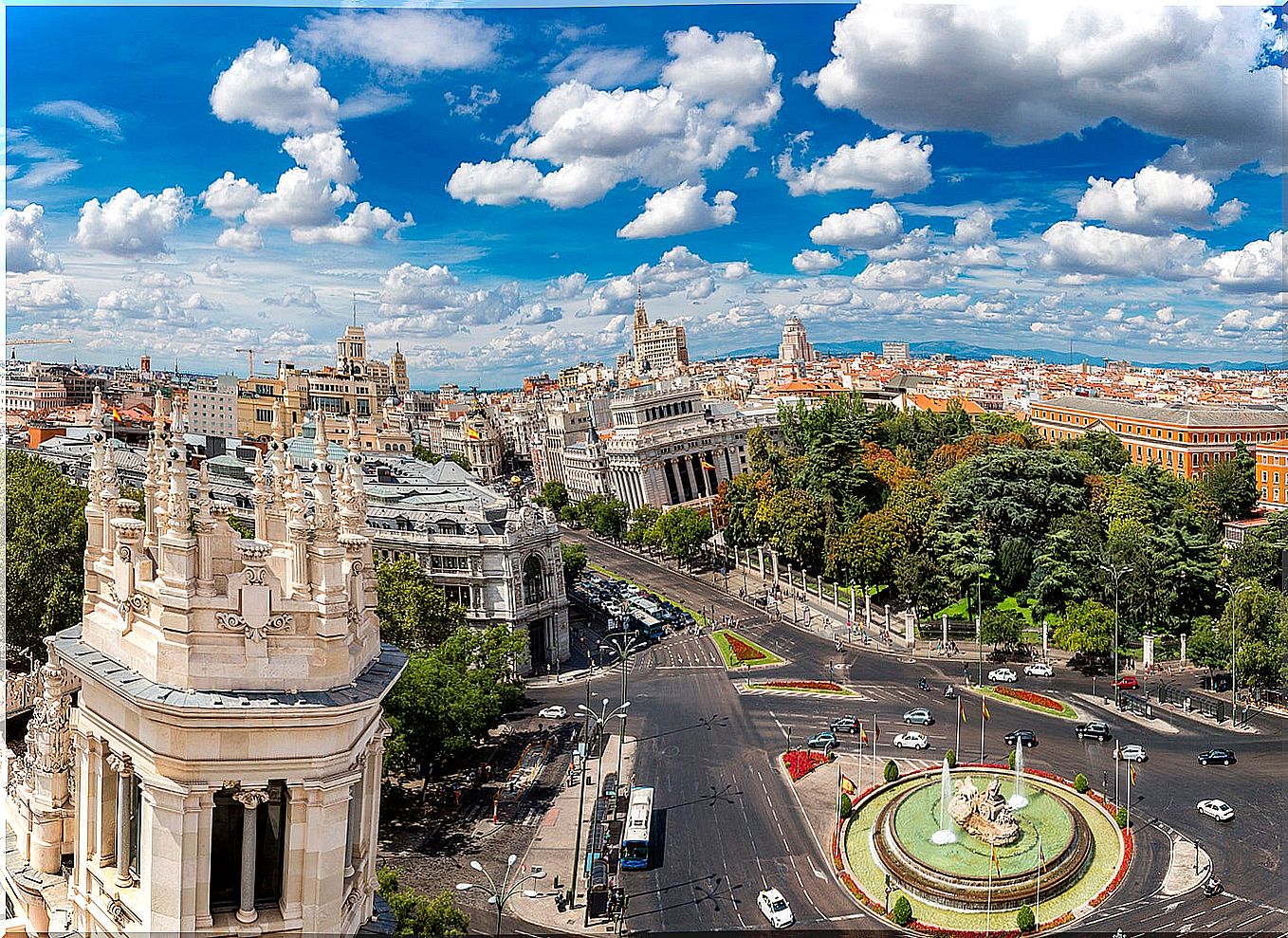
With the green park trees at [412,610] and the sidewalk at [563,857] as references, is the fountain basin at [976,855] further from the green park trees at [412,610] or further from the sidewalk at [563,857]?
the green park trees at [412,610]

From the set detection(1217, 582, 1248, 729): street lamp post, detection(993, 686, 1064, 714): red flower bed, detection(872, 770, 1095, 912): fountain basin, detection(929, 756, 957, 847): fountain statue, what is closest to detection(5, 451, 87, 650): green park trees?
detection(872, 770, 1095, 912): fountain basin

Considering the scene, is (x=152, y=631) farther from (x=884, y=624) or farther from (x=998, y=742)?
(x=884, y=624)

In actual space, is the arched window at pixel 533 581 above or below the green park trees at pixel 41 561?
below

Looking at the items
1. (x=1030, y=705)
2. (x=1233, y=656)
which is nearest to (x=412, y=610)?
(x=1030, y=705)

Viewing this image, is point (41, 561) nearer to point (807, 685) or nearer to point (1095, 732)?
point (807, 685)

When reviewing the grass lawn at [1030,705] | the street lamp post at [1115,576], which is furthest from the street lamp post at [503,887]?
the street lamp post at [1115,576]

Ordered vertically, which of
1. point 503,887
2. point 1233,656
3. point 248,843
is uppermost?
point 248,843
